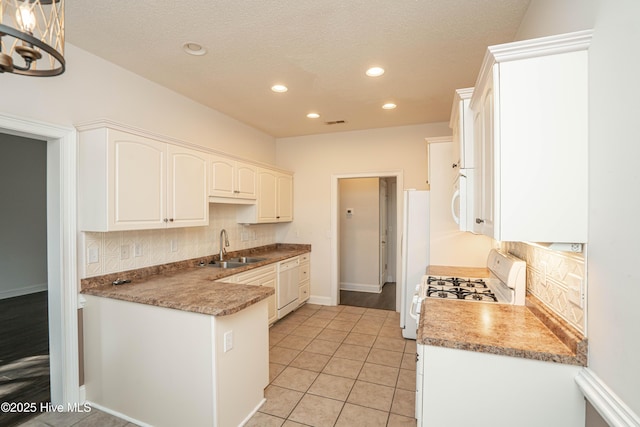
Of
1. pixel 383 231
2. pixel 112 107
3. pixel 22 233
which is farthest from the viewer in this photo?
pixel 383 231

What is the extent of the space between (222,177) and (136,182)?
1.04m

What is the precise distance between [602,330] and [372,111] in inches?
129

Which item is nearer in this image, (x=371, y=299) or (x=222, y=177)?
(x=222, y=177)

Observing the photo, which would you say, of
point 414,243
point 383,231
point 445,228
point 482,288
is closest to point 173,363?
point 482,288

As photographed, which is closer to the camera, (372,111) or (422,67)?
(422,67)

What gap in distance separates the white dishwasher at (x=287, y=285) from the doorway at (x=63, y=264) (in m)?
2.22

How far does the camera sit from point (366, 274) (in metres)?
5.95

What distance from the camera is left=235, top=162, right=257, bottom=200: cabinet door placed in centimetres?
368

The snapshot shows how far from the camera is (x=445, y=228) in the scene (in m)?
3.48

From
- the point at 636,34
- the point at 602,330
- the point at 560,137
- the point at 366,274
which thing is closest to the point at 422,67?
the point at 560,137

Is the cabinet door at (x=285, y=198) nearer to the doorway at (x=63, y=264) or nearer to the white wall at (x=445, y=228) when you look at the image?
the white wall at (x=445, y=228)

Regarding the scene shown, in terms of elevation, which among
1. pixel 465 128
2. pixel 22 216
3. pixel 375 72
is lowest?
pixel 22 216

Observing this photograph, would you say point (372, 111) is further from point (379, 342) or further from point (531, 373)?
point (531, 373)

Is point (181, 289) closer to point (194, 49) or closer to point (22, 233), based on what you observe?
point (194, 49)
